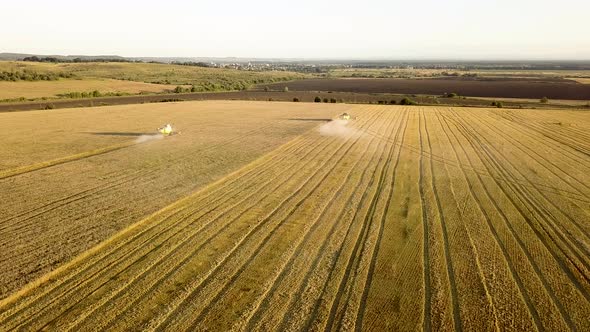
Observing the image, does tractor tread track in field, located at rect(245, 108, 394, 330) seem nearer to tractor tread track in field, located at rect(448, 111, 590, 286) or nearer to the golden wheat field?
the golden wheat field

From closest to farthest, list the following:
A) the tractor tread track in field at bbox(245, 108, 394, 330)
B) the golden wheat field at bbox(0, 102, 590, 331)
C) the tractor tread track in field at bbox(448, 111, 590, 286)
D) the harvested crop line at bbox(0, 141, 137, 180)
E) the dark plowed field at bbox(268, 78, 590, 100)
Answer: the tractor tread track in field at bbox(245, 108, 394, 330) < the golden wheat field at bbox(0, 102, 590, 331) < the tractor tread track in field at bbox(448, 111, 590, 286) < the harvested crop line at bbox(0, 141, 137, 180) < the dark plowed field at bbox(268, 78, 590, 100)

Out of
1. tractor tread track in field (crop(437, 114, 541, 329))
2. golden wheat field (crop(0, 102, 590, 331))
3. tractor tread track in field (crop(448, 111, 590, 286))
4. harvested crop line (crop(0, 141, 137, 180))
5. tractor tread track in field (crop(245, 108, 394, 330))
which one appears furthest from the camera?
harvested crop line (crop(0, 141, 137, 180))

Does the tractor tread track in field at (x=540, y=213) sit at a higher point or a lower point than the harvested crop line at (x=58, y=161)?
higher

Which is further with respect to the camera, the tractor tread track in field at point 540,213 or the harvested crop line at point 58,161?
the harvested crop line at point 58,161

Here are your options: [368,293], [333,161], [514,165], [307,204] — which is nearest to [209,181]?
[307,204]

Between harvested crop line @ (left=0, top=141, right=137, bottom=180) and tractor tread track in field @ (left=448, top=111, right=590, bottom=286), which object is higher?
tractor tread track in field @ (left=448, top=111, right=590, bottom=286)

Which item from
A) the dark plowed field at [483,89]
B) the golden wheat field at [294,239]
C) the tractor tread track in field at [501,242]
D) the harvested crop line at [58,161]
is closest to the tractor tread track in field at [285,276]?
the golden wheat field at [294,239]

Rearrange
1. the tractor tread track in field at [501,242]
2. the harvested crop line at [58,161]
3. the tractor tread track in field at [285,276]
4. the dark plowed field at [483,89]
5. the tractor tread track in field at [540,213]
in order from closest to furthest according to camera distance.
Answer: the tractor tread track in field at [285,276] → the tractor tread track in field at [501,242] → the tractor tread track in field at [540,213] → the harvested crop line at [58,161] → the dark plowed field at [483,89]

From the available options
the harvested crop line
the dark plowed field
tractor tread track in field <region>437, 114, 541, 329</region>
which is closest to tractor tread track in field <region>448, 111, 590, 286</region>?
tractor tread track in field <region>437, 114, 541, 329</region>

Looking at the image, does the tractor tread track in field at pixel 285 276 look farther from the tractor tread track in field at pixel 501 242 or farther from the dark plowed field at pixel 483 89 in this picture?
the dark plowed field at pixel 483 89

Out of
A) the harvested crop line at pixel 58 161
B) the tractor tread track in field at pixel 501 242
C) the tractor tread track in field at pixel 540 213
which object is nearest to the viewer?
the tractor tread track in field at pixel 501 242
